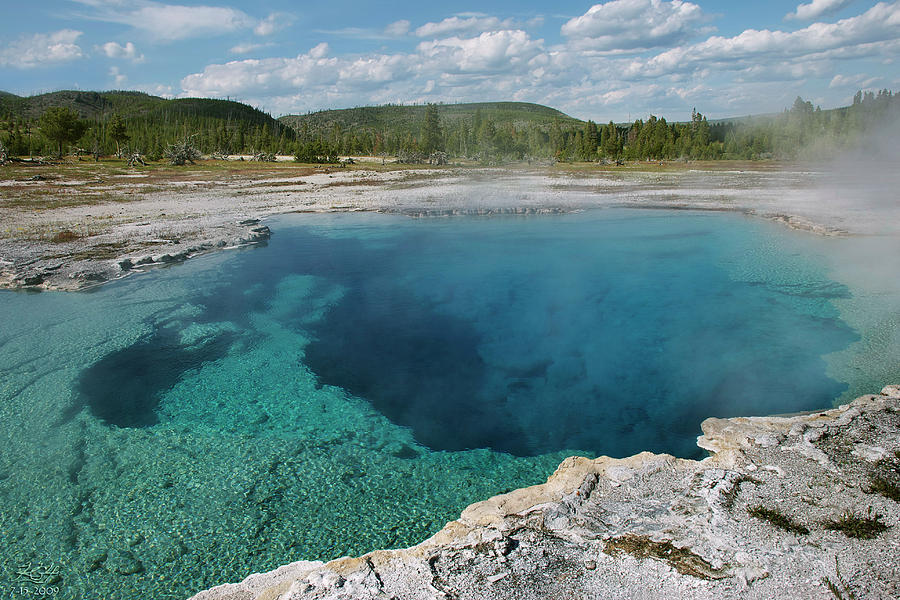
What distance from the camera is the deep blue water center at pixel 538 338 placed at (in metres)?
6.01

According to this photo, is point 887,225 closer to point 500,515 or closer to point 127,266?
point 500,515

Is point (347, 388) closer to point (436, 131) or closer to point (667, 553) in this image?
point (667, 553)

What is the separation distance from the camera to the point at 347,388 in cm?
668

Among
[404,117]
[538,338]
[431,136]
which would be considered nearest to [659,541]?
[538,338]

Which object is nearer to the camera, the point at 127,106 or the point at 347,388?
the point at 347,388

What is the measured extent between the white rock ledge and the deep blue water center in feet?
3.82

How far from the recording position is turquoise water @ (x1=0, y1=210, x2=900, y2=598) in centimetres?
430

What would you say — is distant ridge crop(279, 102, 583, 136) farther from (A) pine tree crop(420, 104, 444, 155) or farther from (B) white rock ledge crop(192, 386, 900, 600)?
(B) white rock ledge crop(192, 386, 900, 600)

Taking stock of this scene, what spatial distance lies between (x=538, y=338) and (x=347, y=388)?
317 cm

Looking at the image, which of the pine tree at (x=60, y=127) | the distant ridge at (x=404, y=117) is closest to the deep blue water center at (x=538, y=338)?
the pine tree at (x=60, y=127)

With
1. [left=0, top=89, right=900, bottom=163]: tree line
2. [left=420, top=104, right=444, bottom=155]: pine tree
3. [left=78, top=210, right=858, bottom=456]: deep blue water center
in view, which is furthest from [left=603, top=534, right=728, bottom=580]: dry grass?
[left=420, top=104, right=444, bottom=155]: pine tree

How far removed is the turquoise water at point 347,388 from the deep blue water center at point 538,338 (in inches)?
1.7

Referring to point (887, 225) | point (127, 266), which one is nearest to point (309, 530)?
point (127, 266)

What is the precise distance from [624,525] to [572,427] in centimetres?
223
